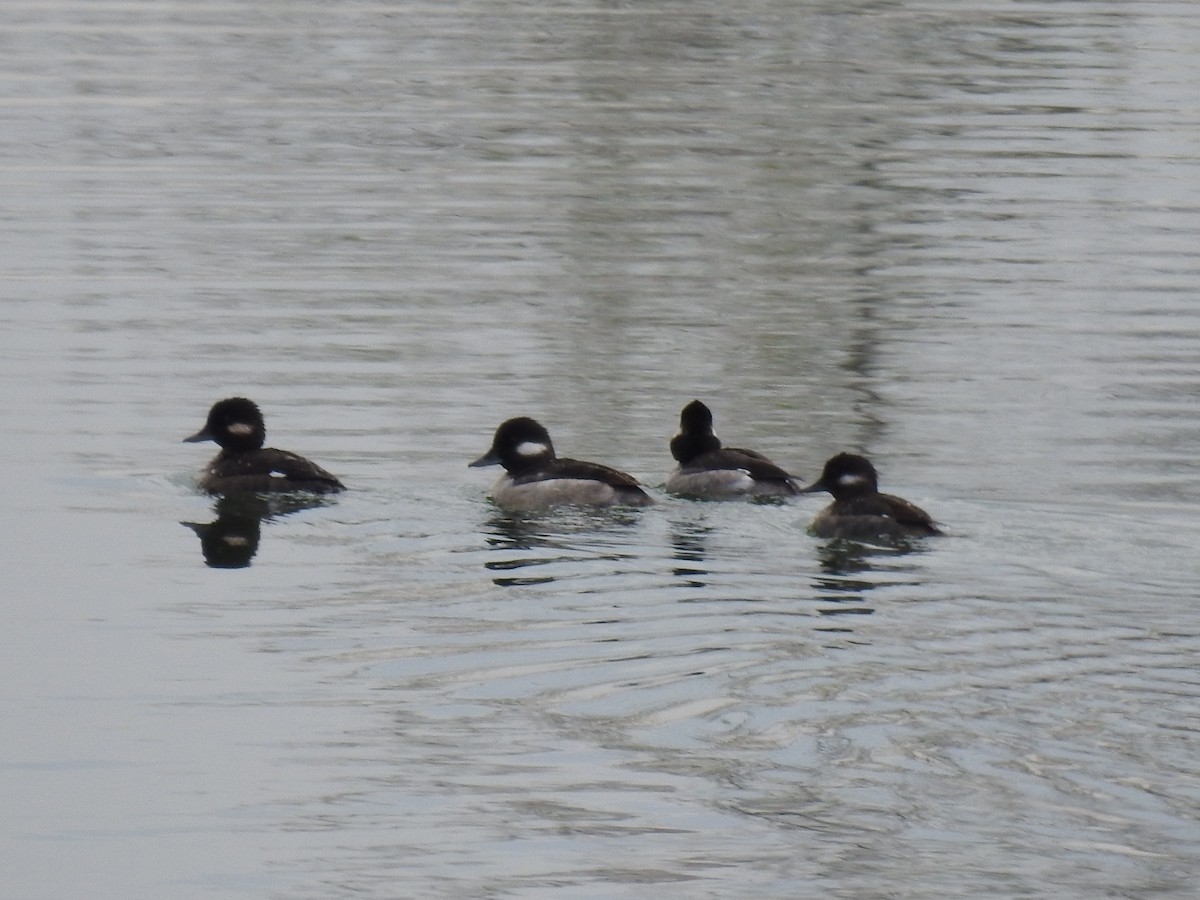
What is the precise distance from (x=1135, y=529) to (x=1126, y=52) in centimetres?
2489

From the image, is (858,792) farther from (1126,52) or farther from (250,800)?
(1126,52)

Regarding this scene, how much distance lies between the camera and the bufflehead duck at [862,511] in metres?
12.7

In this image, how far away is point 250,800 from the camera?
8.86m

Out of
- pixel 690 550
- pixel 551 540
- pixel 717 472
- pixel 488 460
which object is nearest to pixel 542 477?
pixel 488 460

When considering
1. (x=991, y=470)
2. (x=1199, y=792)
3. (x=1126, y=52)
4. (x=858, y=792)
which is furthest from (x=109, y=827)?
(x=1126, y=52)

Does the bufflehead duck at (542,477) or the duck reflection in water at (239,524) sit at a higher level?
the bufflehead duck at (542,477)

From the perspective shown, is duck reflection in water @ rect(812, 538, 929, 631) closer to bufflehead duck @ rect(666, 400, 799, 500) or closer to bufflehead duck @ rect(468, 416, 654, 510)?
bufflehead duck @ rect(666, 400, 799, 500)

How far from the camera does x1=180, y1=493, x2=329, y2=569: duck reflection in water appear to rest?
12.7 m

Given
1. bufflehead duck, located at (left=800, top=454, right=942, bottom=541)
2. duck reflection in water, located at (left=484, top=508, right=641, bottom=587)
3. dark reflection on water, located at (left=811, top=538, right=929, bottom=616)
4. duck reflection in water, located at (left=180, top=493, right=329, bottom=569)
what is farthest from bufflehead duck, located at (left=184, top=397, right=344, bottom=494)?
dark reflection on water, located at (left=811, top=538, right=929, bottom=616)

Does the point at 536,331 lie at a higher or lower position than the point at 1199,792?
higher

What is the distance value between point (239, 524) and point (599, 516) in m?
2.04

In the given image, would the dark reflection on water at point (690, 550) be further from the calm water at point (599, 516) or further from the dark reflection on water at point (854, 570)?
the dark reflection on water at point (854, 570)

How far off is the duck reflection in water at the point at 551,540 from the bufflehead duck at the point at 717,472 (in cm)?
59

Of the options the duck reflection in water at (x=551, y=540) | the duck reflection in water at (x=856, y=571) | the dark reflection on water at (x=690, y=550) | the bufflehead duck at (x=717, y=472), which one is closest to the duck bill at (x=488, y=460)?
the duck reflection in water at (x=551, y=540)
